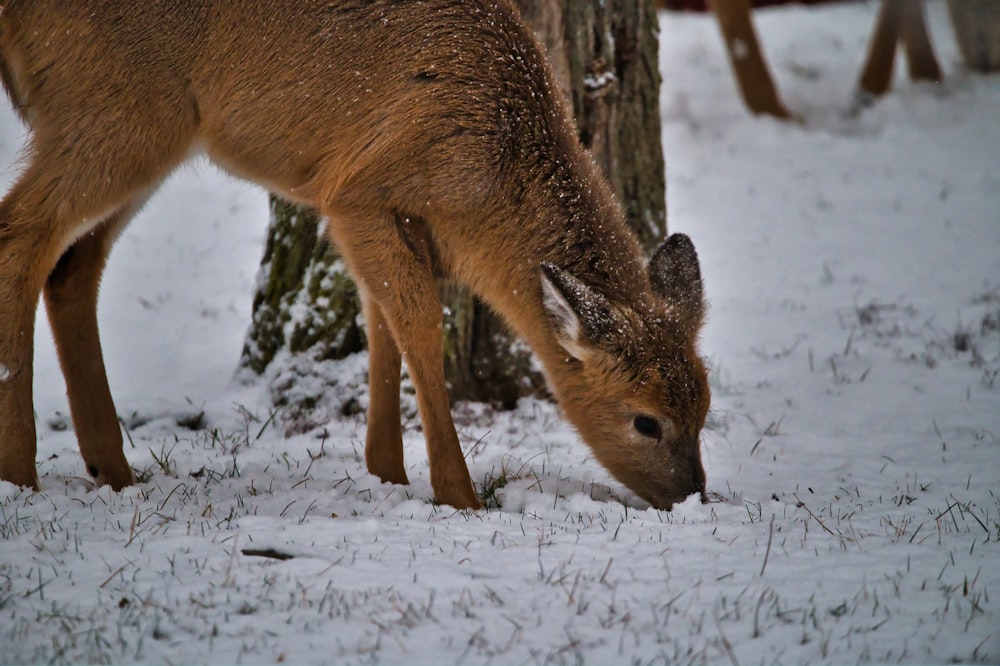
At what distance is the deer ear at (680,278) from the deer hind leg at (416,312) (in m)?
1.35

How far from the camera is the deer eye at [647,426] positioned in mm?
5652

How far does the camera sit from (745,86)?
15.4 meters

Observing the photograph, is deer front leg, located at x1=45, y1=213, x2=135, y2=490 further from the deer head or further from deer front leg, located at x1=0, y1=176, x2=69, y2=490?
the deer head

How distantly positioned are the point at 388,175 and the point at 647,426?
199 cm

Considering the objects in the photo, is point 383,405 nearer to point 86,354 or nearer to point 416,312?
point 416,312

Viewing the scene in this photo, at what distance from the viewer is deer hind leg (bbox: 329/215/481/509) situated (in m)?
5.60

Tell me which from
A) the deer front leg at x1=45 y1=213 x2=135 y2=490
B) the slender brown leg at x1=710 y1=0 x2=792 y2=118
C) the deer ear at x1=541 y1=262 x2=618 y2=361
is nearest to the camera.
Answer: the deer ear at x1=541 y1=262 x2=618 y2=361

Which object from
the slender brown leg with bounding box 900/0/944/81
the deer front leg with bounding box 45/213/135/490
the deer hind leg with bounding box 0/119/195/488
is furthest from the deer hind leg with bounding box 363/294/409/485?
the slender brown leg with bounding box 900/0/944/81

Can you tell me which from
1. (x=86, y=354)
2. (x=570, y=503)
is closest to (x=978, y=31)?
(x=570, y=503)

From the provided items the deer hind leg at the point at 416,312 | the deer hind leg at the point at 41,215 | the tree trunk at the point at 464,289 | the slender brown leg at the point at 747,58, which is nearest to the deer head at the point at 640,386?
the deer hind leg at the point at 416,312

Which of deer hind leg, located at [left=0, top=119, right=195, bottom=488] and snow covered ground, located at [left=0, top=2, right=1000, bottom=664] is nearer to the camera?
snow covered ground, located at [left=0, top=2, right=1000, bottom=664]

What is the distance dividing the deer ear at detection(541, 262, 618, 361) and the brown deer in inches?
0.5

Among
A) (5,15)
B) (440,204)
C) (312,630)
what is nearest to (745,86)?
(440,204)

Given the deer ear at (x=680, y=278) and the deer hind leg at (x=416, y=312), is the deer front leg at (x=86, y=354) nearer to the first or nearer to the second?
the deer hind leg at (x=416, y=312)
